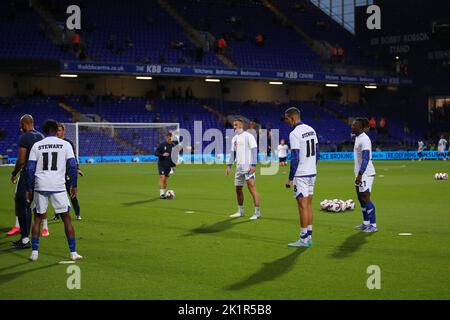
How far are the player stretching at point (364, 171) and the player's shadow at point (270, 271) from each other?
309 cm

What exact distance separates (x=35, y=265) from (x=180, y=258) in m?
2.33

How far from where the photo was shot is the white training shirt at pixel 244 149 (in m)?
17.6

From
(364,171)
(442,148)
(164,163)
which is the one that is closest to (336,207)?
(364,171)

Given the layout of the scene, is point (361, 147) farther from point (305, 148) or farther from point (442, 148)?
point (442, 148)

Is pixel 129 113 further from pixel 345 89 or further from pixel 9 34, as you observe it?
pixel 345 89

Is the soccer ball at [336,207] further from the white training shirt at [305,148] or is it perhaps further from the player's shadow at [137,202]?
the player's shadow at [137,202]

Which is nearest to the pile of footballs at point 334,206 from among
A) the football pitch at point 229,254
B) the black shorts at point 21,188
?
the football pitch at point 229,254

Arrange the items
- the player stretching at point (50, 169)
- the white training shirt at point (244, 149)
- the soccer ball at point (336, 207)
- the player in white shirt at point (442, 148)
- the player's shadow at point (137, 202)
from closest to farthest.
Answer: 1. the player stretching at point (50, 169)
2. the white training shirt at point (244, 149)
3. the soccer ball at point (336, 207)
4. the player's shadow at point (137, 202)
5. the player in white shirt at point (442, 148)

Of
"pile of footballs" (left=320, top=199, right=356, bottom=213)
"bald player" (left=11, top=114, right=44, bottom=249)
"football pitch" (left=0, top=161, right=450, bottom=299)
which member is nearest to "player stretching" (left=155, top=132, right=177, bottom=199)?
"football pitch" (left=0, top=161, right=450, bottom=299)

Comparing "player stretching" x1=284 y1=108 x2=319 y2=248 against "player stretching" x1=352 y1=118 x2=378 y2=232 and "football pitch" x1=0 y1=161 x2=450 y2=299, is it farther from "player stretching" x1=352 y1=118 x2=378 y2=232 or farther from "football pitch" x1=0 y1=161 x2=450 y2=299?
"player stretching" x1=352 y1=118 x2=378 y2=232

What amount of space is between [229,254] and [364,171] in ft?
13.0

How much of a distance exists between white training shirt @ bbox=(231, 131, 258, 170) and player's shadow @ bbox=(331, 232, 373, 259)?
12.6 ft

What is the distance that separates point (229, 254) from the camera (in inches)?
490
